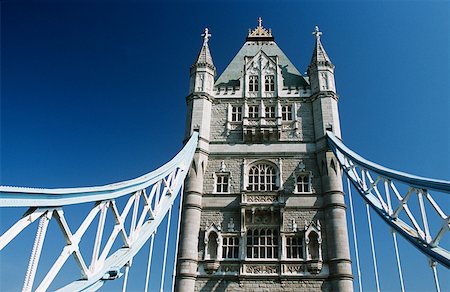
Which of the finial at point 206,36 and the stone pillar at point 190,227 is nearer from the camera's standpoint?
the stone pillar at point 190,227

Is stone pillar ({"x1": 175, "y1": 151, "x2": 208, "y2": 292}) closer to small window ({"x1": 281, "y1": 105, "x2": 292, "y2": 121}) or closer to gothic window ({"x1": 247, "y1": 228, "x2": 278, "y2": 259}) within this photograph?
gothic window ({"x1": 247, "y1": 228, "x2": 278, "y2": 259})

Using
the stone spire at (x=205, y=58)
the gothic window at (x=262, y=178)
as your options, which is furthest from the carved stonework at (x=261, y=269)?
the stone spire at (x=205, y=58)

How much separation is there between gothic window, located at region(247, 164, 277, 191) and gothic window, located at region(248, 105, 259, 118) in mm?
3221

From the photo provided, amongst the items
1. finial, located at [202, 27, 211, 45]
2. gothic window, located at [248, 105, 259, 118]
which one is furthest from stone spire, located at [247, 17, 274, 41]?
gothic window, located at [248, 105, 259, 118]

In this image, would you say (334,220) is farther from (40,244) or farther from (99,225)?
(40,244)

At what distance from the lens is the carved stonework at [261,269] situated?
14.9m

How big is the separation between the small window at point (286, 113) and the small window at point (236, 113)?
7.86 ft

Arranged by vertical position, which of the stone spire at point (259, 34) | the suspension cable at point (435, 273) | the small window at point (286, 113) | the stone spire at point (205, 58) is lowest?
the suspension cable at point (435, 273)

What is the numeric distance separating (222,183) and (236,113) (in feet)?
14.6

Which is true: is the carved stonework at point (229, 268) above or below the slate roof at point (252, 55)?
below

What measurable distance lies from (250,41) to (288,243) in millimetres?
15652

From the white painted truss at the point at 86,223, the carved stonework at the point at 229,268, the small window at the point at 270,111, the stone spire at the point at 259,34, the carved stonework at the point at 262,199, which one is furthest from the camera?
the stone spire at the point at 259,34

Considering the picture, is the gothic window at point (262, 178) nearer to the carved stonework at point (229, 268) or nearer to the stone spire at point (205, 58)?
the carved stonework at point (229, 268)

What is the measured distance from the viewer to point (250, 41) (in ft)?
83.5
